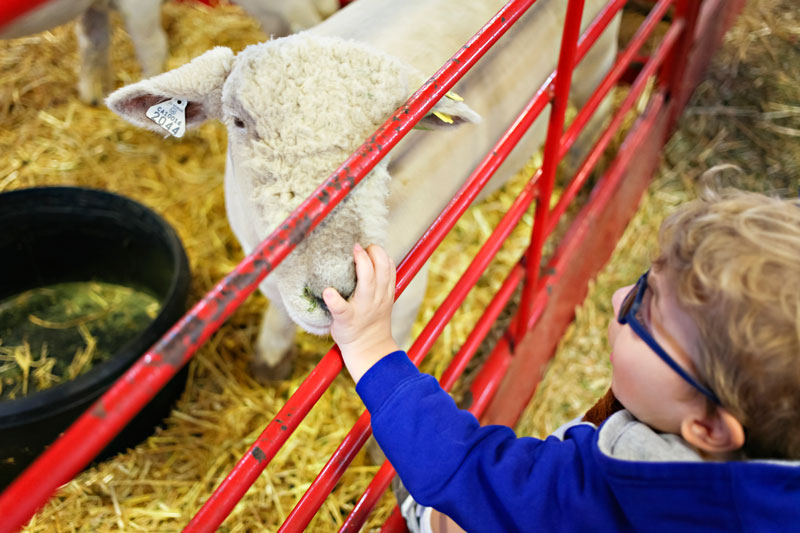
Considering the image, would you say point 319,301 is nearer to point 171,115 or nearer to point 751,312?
point 171,115

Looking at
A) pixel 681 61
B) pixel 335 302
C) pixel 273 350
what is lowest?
pixel 273 350

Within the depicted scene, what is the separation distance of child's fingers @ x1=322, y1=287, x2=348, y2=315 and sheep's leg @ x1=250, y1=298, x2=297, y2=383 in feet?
3.64

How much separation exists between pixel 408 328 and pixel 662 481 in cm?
110

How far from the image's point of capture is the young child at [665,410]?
76 cm

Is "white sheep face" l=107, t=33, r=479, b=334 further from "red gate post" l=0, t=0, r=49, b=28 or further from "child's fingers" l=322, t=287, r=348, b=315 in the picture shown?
"red gate post" l=0, t=0, r=49, b=28

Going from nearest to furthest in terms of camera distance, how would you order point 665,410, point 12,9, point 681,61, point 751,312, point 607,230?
point 12,9, point 751,312, point 665,410, point 607,230, point 681,61

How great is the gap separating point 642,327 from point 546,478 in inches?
11.1

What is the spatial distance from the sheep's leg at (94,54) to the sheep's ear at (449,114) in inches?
94.3

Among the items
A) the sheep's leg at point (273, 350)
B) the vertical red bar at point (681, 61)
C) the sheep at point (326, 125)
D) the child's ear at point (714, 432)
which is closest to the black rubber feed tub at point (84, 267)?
the sheep's leg at point (273, 350)

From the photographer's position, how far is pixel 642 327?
0.90 meters

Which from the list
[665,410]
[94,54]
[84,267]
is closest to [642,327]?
[665,410]

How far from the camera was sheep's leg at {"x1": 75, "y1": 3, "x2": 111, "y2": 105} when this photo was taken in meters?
3.06

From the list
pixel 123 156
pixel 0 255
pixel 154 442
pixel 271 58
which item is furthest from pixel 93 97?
pixel 271 58

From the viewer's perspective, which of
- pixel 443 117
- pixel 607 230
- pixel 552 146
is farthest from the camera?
pixel 607 230
